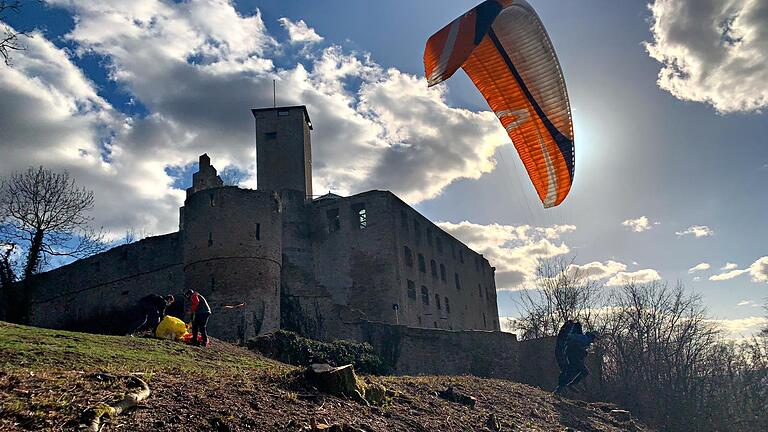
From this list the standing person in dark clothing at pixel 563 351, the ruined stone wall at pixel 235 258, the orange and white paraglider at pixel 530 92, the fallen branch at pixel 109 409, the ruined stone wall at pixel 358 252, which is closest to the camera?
the fallen branch at pixel 109 409

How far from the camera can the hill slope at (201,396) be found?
6961mm

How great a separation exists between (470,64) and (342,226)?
70.4 feet

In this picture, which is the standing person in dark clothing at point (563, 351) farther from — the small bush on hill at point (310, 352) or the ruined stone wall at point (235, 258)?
the ruined stone wall at point (235, 258)

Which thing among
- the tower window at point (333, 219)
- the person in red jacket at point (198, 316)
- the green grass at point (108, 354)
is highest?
the tower window at point (333, 219)

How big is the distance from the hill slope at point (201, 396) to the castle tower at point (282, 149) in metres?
25.4

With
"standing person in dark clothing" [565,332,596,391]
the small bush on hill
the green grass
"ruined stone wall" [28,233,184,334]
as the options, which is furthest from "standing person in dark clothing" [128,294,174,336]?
"ruined stone wall" [28,233,184,334]

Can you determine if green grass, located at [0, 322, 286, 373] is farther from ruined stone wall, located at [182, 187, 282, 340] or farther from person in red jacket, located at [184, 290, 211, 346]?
ruined stone wall, located at [182, 187, 282, 340]

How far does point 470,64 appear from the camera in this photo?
15812 millimetres

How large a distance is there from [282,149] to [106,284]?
12.9 metres

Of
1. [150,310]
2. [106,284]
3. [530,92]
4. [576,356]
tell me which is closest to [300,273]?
[106,284]

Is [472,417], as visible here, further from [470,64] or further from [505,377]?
[505,377]

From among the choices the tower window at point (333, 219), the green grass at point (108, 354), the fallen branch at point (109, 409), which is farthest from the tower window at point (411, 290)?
the fallen branch at point (109, 409)

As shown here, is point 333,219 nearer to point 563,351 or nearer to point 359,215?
point 359,215

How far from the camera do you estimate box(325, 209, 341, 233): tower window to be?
120 feet
